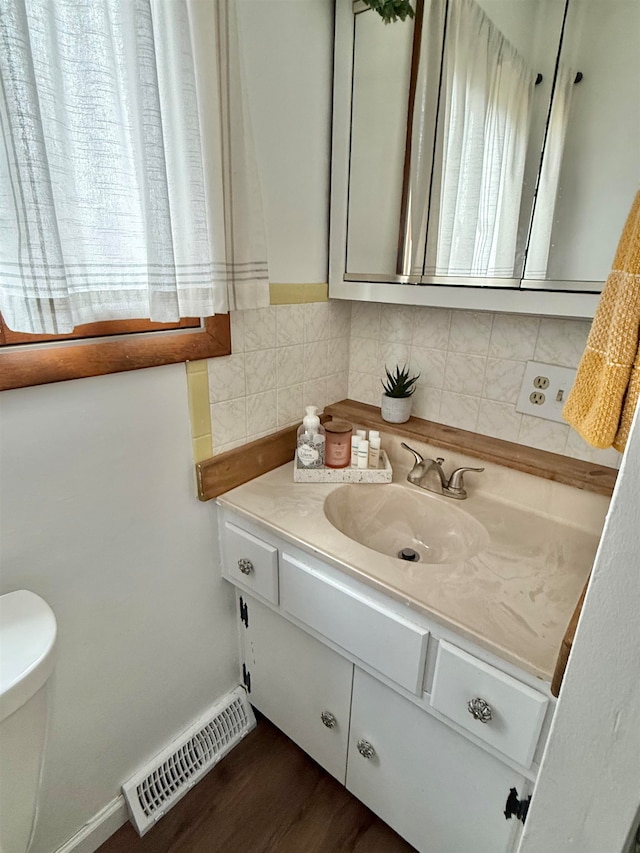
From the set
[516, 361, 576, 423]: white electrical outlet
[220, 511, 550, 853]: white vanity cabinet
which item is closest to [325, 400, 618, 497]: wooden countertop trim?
[516, 361, 576, 423]: white electrical outlet

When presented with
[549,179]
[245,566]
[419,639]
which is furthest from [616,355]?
[245,566]

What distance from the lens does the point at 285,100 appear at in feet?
3.30

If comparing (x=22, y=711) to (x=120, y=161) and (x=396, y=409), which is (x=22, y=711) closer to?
(x=120, y=161)

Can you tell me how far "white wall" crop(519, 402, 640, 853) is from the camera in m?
0.33

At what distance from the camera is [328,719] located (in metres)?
1.09

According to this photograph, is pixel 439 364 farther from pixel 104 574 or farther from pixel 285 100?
pixel 104 574

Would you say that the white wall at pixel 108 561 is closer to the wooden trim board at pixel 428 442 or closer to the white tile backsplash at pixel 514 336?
the wooden trim board at pixel 428 442

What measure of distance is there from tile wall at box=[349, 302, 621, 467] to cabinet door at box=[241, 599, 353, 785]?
2.36ft

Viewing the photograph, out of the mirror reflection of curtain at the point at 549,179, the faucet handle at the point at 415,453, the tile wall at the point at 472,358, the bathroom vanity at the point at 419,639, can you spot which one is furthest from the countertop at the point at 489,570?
the mirror reflection of curtain at the point at 549,179

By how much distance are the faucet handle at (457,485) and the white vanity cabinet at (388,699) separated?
408mm

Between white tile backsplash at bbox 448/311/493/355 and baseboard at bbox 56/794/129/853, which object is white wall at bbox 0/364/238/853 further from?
white tile backsplash at bbox 448/311/493/355

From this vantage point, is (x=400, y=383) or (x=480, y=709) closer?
(x=480, y=709)

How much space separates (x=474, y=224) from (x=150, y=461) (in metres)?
0.89

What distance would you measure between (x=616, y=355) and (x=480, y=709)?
0.61 metres
